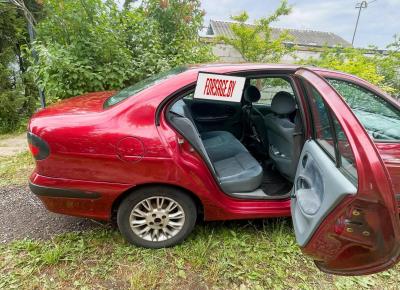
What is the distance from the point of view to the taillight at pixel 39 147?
189 cm

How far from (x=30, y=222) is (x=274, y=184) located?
2.25 meters

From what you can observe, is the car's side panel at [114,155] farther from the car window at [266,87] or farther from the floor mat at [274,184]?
the car window at [266,87]

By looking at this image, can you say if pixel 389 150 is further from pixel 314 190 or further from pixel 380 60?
pixel 380 60

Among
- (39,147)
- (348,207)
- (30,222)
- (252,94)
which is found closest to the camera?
(348,207)

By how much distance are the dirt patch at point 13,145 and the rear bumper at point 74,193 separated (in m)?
2.86

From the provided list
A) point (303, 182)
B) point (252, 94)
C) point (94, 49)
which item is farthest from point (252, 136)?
point (94, 49)

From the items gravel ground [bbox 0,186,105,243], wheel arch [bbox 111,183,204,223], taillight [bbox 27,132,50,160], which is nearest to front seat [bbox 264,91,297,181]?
wheel arch [bbox 111,183,204,223]

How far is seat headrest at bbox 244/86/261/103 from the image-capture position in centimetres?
326

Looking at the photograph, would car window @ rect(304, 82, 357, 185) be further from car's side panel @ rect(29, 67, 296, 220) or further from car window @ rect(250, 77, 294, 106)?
car window @ rect(250, 77, 294, 106)

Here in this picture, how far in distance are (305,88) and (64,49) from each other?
3.14 metres

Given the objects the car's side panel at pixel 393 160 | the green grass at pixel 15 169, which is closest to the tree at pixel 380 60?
the car's side panel at pixel 393 160

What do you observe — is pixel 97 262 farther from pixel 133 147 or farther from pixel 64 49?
pixel 64 49

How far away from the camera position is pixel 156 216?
83.8 inches

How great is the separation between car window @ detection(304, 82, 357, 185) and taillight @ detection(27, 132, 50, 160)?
Result: 5.70ft
